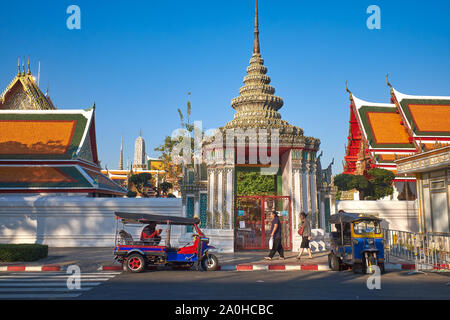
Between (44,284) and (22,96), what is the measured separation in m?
26.1

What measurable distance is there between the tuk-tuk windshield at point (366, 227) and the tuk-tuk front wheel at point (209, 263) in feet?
13.2

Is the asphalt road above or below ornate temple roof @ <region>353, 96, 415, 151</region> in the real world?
below

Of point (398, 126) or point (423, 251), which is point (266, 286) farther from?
point (398, 126)

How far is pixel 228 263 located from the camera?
1217 centimetres

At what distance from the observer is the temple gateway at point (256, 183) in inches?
610

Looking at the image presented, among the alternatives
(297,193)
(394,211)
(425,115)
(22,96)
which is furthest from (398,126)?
(22,96)

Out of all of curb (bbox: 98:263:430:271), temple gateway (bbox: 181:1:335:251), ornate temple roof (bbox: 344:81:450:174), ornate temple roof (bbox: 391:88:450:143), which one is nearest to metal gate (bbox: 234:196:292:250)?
temple gateway (bbox: 181:1:335:251)

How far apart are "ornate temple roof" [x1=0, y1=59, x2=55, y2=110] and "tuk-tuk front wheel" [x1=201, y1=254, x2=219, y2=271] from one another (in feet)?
80.7

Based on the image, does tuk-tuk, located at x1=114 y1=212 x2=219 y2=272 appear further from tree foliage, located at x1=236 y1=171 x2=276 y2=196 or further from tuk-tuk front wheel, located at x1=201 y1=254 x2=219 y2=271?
tree foliage, located at x1=236 y1=171 x2=276 y2=196

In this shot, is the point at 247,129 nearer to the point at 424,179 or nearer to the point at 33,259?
the point at 424,179

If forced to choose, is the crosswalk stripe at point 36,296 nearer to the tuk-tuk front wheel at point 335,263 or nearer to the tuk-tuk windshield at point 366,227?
the tuk-tuk front wheel at point 335,263

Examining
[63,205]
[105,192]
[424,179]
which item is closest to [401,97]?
[424,179]

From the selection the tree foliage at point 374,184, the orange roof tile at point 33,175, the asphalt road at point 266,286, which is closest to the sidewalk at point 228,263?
the asphalt road at point 266,286

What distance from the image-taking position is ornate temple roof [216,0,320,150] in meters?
17.7
